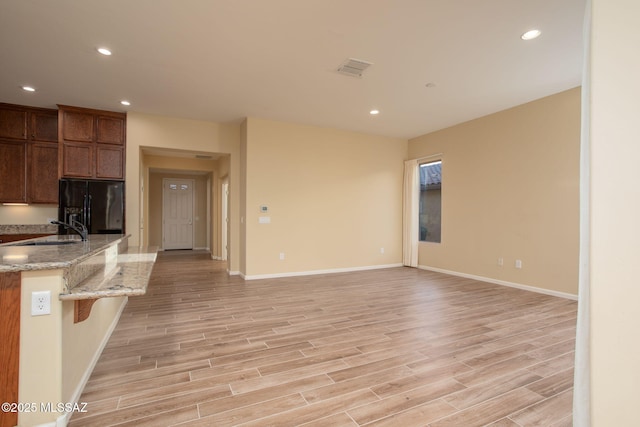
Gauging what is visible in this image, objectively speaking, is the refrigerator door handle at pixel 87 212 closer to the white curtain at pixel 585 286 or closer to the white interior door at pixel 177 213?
the white interior door at pixel 177 213

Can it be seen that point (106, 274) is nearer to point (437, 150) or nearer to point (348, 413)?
point (348, 413)

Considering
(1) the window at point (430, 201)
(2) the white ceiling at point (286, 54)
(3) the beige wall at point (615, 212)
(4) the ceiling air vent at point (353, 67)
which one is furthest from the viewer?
(1) the window at point (430, 201)

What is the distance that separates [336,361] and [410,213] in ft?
16.3

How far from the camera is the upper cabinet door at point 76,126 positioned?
195 inches

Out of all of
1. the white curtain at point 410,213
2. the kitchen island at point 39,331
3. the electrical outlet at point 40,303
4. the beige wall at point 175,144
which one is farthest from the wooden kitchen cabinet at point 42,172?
the white curtain at point 410,213

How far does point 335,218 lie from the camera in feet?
20.8

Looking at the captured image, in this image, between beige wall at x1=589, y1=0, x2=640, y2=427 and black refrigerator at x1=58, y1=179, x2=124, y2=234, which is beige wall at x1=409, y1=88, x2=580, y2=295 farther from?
black refrigerator at x1=58, y1=179, x2=124, y2=234

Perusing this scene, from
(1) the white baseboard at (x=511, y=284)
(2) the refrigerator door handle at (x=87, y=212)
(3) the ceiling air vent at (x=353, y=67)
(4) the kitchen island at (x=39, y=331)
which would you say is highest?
(3) the ceiling air vent at (x=353, y=67)

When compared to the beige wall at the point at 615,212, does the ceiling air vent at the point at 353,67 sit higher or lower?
higher

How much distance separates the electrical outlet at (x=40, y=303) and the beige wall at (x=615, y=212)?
2485 mm

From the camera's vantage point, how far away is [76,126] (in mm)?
5031

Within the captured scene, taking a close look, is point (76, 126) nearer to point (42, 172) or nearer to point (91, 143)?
point (91, 143)

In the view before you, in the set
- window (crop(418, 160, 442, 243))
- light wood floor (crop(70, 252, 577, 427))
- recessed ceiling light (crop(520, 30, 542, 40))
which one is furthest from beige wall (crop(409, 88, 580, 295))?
recessed ceiling light (crop(520, 30, 542, 40))

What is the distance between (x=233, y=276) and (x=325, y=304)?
2495 millimetres
